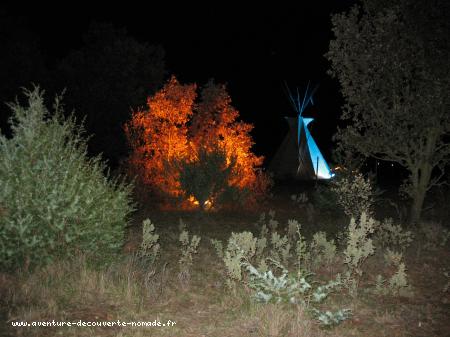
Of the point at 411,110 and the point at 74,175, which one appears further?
the point at 411,110

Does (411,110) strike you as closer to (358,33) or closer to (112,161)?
(358,33)

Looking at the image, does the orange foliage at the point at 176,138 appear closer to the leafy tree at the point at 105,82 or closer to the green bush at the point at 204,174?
the green bush at the point at 204,174

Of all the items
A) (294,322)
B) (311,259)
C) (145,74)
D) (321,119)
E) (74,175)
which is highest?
(321,119)

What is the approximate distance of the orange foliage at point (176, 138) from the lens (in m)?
18.6

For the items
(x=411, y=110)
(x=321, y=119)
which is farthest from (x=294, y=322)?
(x=321, y=119)

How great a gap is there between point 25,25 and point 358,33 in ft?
65.9

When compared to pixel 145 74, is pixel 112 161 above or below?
below

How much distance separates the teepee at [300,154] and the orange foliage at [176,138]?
12.7 meters

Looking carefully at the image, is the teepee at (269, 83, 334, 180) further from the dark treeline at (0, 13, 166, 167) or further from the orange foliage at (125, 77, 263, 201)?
the orange foliage at (125, 77, 263, 201)

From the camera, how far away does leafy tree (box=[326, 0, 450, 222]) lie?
13242 mm

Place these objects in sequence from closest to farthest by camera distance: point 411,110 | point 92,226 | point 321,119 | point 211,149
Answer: point 92,226 < point 411,110 < point 211,149 < point 321,119

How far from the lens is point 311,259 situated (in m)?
10.3

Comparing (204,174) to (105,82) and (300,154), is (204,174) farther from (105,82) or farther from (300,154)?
(300,154)

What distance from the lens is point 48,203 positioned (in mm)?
8023
